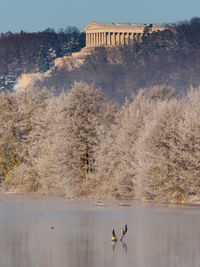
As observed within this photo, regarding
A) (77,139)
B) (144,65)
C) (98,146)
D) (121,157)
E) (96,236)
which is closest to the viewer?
(96,236)

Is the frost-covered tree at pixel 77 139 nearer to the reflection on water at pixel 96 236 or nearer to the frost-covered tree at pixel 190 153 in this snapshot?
the reflection on water at pixel 96 236

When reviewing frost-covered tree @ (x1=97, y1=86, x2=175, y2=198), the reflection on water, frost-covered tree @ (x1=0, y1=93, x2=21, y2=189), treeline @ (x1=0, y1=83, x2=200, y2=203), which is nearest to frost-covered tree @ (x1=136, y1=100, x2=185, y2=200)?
treeline @ (x1=0, y1=83, x2=200, y2=203)

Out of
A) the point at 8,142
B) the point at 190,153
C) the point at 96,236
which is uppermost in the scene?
the point at 190,153

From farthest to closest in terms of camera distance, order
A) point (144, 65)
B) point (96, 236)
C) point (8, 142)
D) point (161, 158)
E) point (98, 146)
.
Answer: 1. point (144, 65)
2. point (8, 142)
3. point (98, 146)
4. point (161, 158)
5. point (96, 236)

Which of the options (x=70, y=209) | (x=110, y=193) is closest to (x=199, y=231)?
(x=70, y=209)

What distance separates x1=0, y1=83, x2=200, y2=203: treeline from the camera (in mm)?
44562

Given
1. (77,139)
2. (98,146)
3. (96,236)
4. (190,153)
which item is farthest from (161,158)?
(96,236)

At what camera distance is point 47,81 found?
167 m

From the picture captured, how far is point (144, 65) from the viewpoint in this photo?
524 ft

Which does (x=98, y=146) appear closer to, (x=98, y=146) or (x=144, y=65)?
(x=98, y=146)

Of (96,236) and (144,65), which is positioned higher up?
(144,65)

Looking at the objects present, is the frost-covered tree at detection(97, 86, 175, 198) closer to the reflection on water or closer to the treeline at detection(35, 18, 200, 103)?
the reflection on water

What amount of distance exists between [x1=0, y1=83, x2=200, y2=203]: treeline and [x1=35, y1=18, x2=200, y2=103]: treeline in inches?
3215

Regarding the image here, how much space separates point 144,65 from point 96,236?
425 feet
